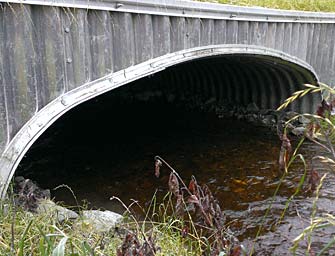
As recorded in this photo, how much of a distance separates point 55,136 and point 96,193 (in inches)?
131

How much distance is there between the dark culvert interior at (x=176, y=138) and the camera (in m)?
6.38

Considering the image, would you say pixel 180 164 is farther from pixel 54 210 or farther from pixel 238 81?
pixel 54 210

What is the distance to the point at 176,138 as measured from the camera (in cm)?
888

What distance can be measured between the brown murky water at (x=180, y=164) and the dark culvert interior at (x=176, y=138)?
0.06 ft

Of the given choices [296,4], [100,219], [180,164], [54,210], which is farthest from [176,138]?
[54,210]

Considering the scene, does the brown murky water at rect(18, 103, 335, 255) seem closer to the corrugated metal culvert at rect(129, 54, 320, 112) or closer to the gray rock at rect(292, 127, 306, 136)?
the gray rock at rect(292, 127, 306, 136)

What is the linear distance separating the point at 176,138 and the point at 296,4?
11.9ft

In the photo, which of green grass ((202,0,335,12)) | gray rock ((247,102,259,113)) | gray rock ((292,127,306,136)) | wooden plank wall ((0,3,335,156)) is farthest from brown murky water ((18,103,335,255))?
green grass ((202,0,335,12))

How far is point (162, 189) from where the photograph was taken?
6.24 meters

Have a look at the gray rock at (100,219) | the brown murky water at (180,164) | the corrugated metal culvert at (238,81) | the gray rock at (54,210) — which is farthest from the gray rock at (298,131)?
the gray rock at (54,210)

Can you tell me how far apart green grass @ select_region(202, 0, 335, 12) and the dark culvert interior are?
99cm

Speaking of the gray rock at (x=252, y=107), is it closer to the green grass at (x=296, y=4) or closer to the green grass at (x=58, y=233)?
the green grass at (x=296, y=4)

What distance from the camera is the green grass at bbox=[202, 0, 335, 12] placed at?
23.3ft

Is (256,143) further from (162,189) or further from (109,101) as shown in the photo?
(109,101)
